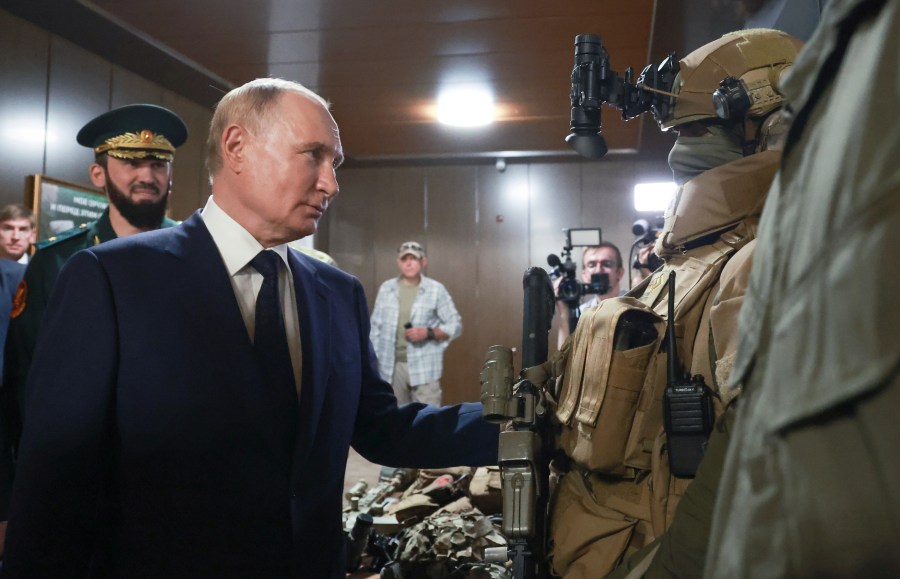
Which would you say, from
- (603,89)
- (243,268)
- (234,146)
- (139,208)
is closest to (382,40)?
(139,208)

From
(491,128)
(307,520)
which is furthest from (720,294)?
(491,128)

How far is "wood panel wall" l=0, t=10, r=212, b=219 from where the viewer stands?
4.77 meters

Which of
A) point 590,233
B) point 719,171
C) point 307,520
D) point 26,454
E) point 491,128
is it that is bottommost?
point 307,520

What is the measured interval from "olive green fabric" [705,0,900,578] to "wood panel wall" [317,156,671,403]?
8.89 metres

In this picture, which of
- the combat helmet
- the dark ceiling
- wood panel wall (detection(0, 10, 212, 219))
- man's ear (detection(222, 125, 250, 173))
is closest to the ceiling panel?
the dark ceiling

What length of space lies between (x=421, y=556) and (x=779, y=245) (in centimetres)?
313

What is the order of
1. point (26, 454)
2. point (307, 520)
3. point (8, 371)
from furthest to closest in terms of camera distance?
point (8, 371), point (307, 520), point (26, 454)

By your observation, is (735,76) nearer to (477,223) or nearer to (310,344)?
(310,344)

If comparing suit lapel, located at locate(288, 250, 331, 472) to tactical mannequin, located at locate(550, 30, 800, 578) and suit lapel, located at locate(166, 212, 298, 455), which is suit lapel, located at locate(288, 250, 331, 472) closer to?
suit lapel, located at locate(166, 212, 298, 455)

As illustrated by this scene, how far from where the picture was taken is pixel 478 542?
11.2 ft

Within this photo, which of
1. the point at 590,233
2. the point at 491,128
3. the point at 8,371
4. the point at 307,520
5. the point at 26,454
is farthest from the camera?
the point at 491,128

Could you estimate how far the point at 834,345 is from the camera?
1.22ft

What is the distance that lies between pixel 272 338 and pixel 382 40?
4278 millimetres

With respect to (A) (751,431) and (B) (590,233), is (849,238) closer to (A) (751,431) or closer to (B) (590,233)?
(A) (751,431)
